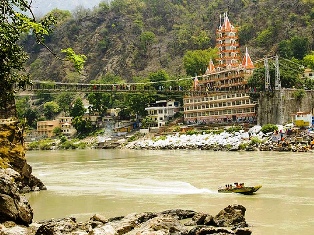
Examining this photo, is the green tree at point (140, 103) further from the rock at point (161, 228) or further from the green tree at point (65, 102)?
the rock at point (161, 228)

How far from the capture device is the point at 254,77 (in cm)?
4138

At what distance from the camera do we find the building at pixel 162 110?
49219mm

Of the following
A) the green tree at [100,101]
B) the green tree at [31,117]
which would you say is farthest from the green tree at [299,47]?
the green tree at [31,117]

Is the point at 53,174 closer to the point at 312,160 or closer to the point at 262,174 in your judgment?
the point at 262,174

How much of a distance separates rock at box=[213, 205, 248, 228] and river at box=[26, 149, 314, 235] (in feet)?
1.19

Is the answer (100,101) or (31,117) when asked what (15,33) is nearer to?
(100,101)

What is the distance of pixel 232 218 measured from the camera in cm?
934

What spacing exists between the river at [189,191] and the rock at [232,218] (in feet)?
1.19

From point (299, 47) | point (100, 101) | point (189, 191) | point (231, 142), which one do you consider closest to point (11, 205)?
point (189, 191)

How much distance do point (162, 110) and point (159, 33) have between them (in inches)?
1642

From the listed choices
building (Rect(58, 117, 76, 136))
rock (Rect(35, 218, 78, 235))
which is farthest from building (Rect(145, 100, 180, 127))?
rock (Rect(35, 218, 78, 235))

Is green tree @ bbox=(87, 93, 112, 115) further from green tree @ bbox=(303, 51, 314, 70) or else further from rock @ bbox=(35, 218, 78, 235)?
rock @ bbox=(35, 218, 78, 235)

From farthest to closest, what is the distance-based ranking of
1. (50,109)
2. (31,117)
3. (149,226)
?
(50,109) → (31,117) → (149,226)

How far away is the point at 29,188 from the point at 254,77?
29.2m
